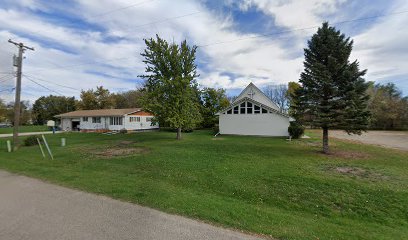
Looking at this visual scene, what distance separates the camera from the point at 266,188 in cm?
772

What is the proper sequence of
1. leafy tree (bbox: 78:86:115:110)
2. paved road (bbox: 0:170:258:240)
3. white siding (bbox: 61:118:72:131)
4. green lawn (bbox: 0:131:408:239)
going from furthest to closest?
leafy tree (bbox: 78:86:115:110) < white siding (bbox: 61:118:72:131) < green lawn (bbox: 0:131:408:239) < paved road (bbox: 0:170:258:240)

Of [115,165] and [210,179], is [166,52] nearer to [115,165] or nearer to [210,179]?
[115,165]

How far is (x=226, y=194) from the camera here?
7375 mm

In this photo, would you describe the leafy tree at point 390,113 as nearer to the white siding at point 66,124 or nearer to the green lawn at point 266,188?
the green lawn at point 266,188

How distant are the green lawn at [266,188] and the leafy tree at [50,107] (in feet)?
185

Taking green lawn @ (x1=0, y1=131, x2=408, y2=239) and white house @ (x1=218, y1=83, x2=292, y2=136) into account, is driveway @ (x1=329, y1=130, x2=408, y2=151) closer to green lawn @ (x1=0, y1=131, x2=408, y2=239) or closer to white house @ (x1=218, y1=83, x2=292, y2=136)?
white house @ (x1=218, y1=83, x2=292, y2=136)

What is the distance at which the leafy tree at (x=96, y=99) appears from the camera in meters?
51.4

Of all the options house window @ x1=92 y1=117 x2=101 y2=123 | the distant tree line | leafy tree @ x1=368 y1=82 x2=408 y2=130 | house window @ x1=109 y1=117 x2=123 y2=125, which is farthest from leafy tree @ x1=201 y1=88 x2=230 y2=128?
the distant tree line

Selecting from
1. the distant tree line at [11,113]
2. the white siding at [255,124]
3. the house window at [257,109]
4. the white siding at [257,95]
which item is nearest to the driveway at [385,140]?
the white siding at [255,124]

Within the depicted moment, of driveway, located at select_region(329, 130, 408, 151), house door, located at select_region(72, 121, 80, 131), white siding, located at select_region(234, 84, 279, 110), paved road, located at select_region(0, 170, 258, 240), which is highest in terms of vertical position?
white siding, located at select_region(234, 84, 279, 110)

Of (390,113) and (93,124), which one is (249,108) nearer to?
(93,124)

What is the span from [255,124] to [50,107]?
60.4m

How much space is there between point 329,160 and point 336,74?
4.94m

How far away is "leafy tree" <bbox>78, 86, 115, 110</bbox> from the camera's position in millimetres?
51416
